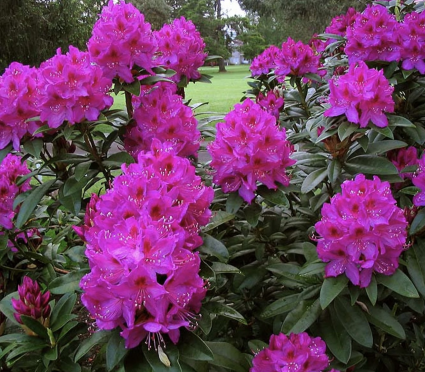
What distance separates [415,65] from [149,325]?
4.71 ft

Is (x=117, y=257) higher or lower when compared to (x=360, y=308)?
higher

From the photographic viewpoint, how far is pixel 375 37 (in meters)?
1.82

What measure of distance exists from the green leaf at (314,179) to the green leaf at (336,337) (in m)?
0.38

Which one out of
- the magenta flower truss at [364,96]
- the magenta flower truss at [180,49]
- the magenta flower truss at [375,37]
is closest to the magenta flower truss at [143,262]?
the magenta flower truss at [364,96]

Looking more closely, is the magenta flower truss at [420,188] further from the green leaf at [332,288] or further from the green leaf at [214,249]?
the green leaf at [214,249]

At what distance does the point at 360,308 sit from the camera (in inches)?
52.1

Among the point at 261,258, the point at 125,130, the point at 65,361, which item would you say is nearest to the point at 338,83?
the point at 261,258

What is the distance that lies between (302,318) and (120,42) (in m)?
1.02

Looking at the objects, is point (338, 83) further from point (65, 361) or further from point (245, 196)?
point (65, 361)

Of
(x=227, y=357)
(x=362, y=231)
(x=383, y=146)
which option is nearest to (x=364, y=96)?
(x=383, y=146)

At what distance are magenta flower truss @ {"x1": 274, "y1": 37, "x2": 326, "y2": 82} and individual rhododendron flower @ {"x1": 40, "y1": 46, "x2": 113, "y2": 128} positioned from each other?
135cm

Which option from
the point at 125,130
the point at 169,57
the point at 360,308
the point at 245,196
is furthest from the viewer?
the point at 169,57

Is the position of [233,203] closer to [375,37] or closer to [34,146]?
[34,146]

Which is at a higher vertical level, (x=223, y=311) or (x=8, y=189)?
(x=8, y=189)
